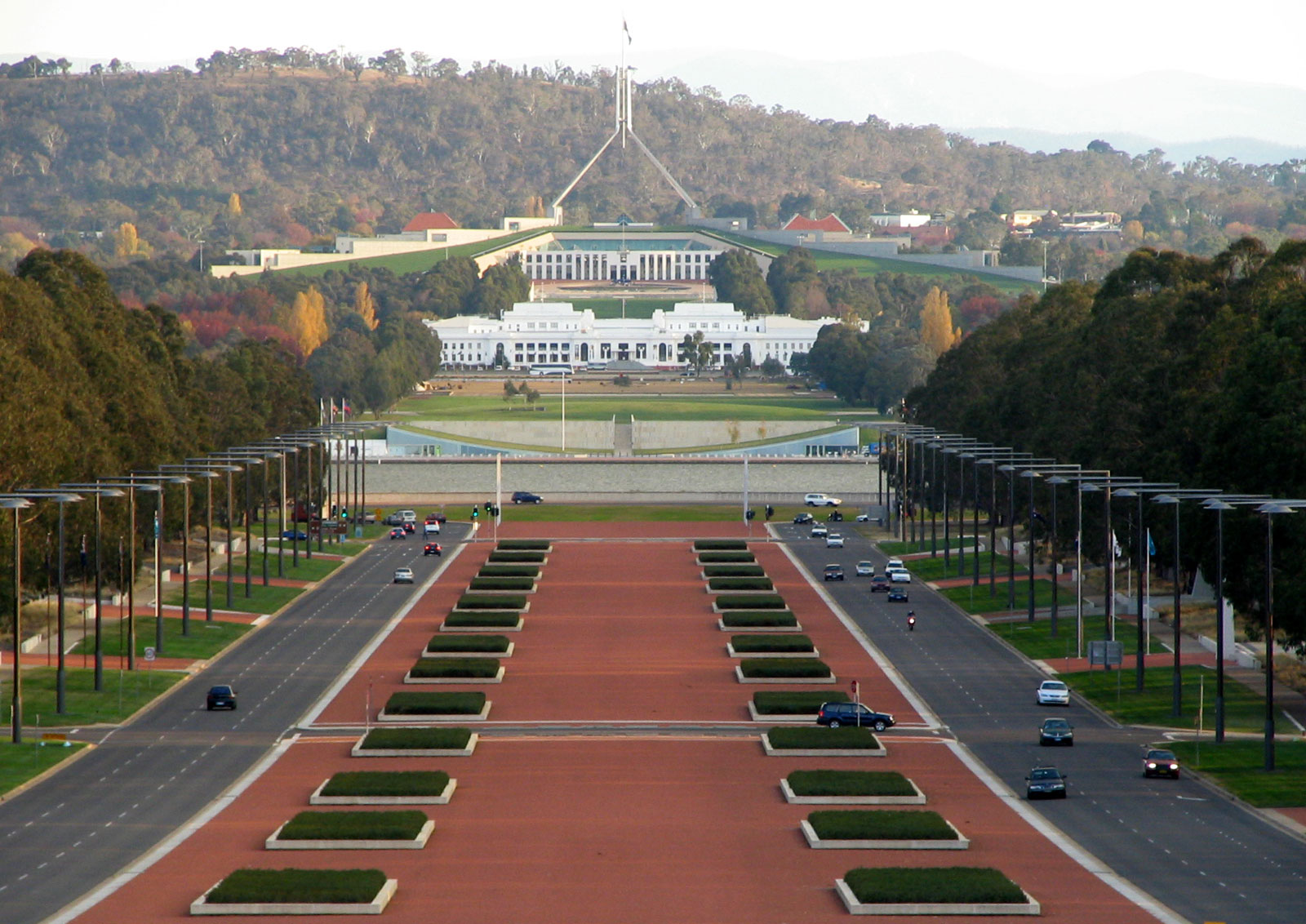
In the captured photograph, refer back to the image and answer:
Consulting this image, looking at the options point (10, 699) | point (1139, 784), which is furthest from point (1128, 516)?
point (10, 699)

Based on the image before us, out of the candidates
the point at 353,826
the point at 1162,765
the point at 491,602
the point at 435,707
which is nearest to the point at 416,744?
the point at 435,707

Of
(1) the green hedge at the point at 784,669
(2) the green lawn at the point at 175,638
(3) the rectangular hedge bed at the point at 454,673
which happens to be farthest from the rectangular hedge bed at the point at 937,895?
(2) the green lawn at the point at 175,638

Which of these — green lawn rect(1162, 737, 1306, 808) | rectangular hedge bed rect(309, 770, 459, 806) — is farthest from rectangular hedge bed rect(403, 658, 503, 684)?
green lawn rect(1162, 737, 1306, 808)

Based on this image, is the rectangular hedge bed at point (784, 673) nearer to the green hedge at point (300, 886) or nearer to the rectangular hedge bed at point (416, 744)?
the rectangular hedge bed at point (416, 744)

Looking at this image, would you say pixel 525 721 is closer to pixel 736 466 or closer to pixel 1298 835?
pixel 1298 835

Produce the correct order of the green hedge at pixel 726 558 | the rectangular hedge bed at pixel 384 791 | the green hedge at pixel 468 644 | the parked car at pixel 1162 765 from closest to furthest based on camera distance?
1. the rectangular hedge bed at pixel 384 791
2. the parked car at pixel 1162 765
3. the green hedge at pixel 468 644
4. the green hedge at pixel 726 558

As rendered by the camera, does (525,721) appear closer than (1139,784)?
No
